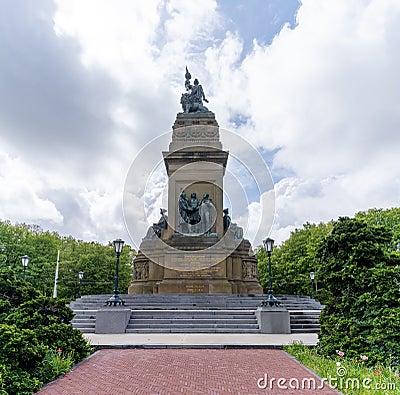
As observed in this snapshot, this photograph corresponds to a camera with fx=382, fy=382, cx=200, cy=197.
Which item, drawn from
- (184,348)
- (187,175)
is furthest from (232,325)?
(187,175)

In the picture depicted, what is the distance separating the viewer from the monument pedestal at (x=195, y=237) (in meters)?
21.5

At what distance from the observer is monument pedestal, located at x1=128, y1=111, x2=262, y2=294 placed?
21.5 m

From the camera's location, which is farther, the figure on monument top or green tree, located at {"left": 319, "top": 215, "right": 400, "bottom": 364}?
the figure on monument top

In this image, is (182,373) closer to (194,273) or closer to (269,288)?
(269,288)

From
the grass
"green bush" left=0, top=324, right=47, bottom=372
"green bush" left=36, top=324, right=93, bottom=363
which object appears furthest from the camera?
"green bush" left=36, top=324, right=93, bottom=363

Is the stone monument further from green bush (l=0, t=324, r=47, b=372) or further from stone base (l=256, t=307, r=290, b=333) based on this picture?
green bush (l=0, t=324, r=47, b=372)

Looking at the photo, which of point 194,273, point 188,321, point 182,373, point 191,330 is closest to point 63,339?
point 182,373

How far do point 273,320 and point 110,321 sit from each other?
606cm

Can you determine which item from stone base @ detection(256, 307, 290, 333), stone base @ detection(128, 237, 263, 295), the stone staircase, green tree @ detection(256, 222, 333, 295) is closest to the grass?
stone base @ detection(256, 307, 290, 333)

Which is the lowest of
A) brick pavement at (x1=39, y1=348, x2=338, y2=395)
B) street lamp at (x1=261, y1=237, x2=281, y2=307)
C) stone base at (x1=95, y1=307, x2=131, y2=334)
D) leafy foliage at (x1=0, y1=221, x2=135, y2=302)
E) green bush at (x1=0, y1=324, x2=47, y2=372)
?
brick pavement at (x1=39, y1=348, x2=338, y2=395)

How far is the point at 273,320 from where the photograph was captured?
14273mm

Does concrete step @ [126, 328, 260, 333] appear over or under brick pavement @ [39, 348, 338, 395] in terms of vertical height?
over

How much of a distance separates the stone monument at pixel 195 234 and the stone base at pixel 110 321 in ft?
23.0

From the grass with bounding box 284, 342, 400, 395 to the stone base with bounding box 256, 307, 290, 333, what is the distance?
5826 millimetres
